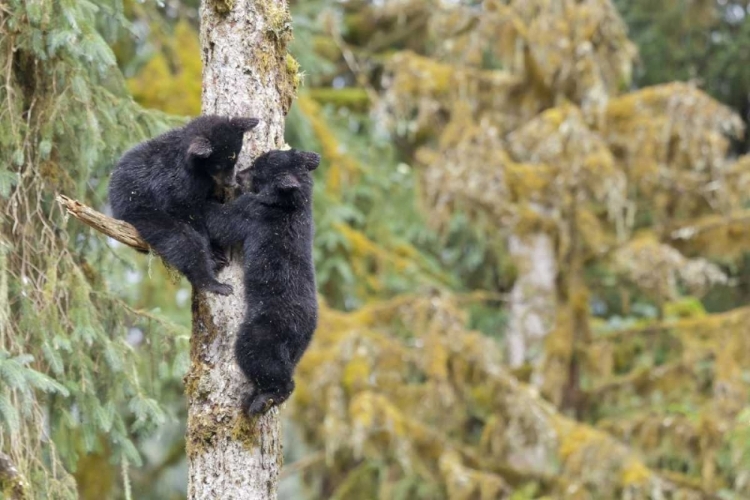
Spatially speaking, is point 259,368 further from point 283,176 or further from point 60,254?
point 60,254

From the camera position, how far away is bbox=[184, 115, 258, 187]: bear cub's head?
419cm

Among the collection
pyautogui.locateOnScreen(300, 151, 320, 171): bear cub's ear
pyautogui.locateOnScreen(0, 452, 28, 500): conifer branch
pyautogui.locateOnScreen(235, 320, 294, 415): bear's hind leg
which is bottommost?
pyautogui.locateOnScreen(0, 452, 28, 500): conifer branch

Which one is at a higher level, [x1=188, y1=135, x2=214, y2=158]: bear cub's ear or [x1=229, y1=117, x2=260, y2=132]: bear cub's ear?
[x1=229, y1=117, x2=260, y2=132]: bear cub's ear

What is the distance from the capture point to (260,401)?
411 cm

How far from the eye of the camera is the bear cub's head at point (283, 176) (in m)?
4.26

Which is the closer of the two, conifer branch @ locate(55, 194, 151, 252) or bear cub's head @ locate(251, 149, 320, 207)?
conifer branch @ locate(55, 194, 151, 252)

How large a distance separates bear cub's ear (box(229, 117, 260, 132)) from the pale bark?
5236 millimetres

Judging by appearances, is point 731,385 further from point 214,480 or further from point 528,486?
point 214,480

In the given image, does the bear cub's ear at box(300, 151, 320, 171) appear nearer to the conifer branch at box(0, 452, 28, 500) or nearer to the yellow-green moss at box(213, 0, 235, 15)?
the yellow-green moss at box(213, 0, 235, 15)

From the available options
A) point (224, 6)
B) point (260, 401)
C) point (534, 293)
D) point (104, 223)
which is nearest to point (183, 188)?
point (104, 223)

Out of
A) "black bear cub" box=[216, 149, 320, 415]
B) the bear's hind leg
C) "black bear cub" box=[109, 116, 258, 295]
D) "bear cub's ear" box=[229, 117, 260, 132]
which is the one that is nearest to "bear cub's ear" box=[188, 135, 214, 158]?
"black bear cub" box=[109, 116, 258, 295]

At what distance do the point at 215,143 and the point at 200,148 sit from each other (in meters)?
→ 0.07

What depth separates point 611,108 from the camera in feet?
29.9

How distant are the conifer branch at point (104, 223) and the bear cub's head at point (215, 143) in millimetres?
385
